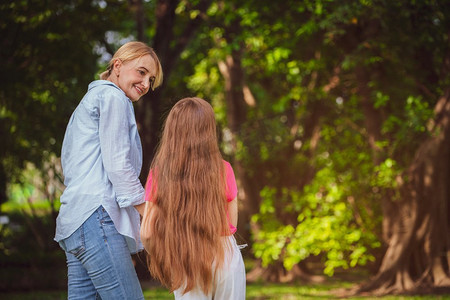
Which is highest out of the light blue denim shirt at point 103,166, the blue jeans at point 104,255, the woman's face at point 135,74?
the woman's face at point 135,74

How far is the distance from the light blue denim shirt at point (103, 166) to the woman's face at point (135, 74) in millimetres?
146

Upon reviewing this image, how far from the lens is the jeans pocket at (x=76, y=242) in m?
2.78

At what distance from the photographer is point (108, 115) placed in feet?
9.32

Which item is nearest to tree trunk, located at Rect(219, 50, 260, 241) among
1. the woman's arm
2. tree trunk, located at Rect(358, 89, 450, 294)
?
tree trunk, located at Rect(358, 89, 450, 294)

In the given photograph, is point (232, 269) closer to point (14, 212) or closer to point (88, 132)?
point (88, 132)

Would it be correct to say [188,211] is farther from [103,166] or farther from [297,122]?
[297,122]

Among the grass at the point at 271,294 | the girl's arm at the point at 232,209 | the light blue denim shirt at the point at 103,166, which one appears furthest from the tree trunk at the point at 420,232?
the light blue denim shirt at the point at 103,166

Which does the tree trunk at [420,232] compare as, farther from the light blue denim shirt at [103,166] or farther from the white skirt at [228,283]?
the light blue denim shirt at [103,166]

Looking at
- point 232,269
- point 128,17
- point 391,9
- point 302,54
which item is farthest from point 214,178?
point 128,17

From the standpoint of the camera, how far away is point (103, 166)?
2.86 metres

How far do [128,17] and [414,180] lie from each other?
7.06 m

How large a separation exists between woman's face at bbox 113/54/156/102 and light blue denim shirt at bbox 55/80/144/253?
0.15 meters

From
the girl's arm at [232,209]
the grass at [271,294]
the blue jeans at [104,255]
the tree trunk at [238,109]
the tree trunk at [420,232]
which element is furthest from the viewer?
the tree trunk at [238,109]

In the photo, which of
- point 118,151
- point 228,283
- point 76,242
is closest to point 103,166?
point 118,151
